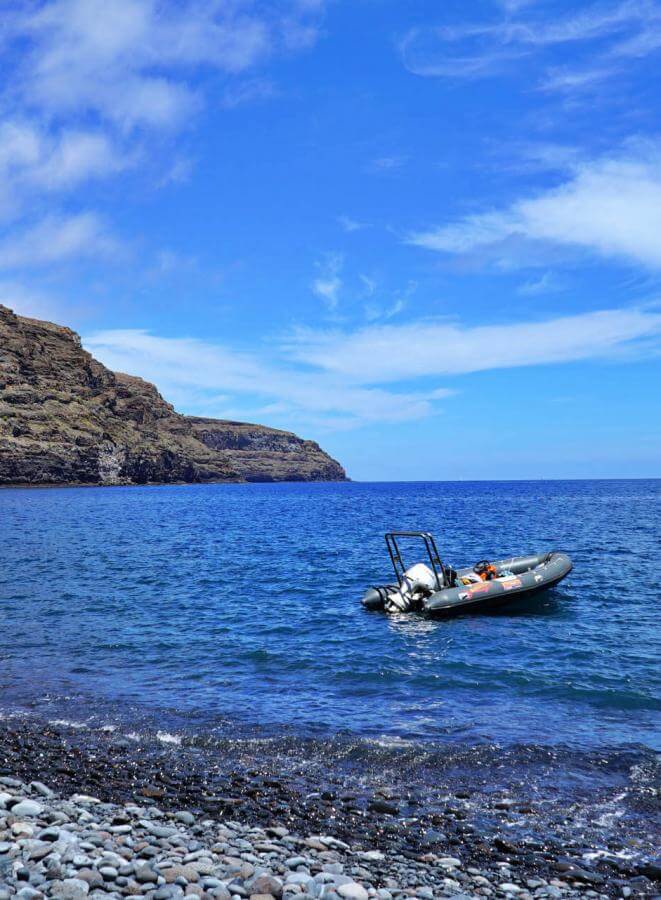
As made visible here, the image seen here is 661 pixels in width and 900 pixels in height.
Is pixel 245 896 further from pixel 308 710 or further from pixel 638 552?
pixel 638 552

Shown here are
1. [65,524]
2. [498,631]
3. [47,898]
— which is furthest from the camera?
[65,524]

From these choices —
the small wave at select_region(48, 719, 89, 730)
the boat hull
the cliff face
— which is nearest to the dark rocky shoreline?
the small wave at select_region(48, 719, 89, 730)

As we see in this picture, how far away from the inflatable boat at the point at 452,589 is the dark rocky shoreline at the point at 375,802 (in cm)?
999

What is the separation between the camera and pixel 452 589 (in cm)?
1944

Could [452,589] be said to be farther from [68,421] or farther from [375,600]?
[68,421]

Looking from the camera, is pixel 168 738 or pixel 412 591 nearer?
pixel 168 738

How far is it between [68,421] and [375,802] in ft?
436

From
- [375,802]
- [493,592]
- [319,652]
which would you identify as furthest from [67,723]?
[493,592]

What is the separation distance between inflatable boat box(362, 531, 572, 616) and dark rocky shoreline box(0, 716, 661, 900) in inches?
393

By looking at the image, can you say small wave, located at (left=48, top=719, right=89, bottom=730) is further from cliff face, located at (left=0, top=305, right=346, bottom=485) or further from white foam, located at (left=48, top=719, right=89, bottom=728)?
cliff face, located at (left=0, top=305, right=346, bottom=485)

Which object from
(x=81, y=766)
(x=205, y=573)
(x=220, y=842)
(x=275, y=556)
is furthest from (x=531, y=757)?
Result: (x=275, y=556)

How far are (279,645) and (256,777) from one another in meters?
6.95

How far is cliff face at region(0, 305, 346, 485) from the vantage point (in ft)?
383

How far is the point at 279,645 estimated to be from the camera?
15.5 meters
